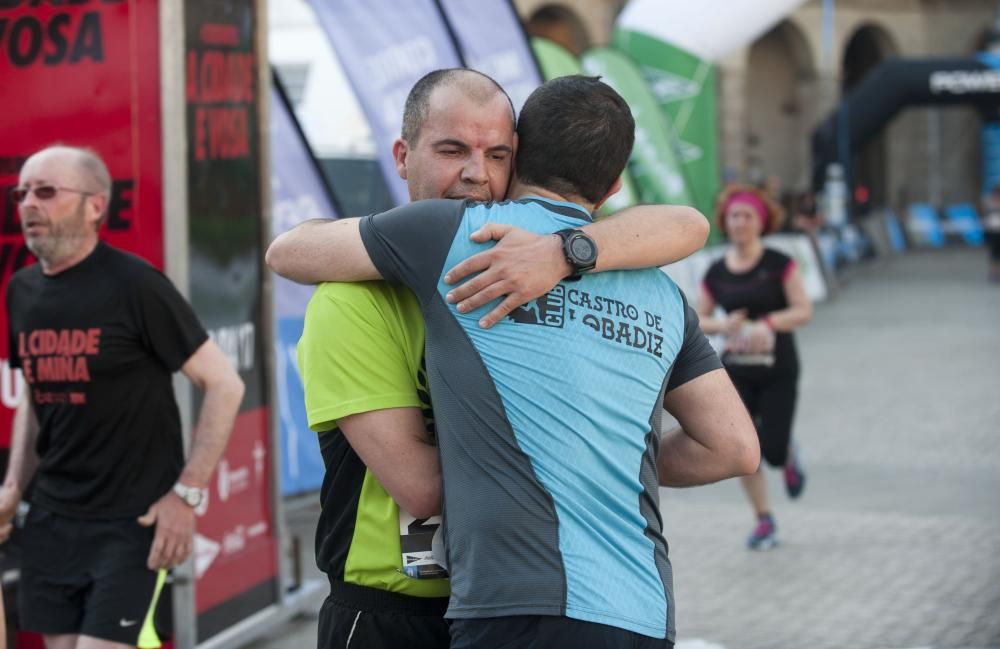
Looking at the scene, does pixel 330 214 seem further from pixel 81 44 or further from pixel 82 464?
pixel 82 464

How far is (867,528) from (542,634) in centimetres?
632

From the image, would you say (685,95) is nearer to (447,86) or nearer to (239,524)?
(239,524)

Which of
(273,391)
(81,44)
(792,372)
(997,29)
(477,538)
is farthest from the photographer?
(997,29)

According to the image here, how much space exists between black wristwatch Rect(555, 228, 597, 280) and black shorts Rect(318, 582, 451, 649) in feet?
2.16

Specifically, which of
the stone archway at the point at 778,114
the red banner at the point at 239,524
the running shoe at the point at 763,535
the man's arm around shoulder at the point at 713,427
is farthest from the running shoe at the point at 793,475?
the stone archway at the point at 778,114

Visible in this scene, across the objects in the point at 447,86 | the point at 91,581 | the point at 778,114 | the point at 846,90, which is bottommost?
the point at 91,581

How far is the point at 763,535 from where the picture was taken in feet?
25.6

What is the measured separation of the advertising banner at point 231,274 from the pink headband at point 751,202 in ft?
11.1

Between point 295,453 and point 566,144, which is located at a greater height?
point 566,144

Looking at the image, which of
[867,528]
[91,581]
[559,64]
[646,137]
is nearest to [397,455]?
[91,581]

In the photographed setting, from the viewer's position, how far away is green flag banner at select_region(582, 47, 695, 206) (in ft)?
49.4

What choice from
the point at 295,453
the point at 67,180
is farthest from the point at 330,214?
the point at 67,180

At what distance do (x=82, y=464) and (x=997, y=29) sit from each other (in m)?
39.9

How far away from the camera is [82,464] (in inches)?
159
